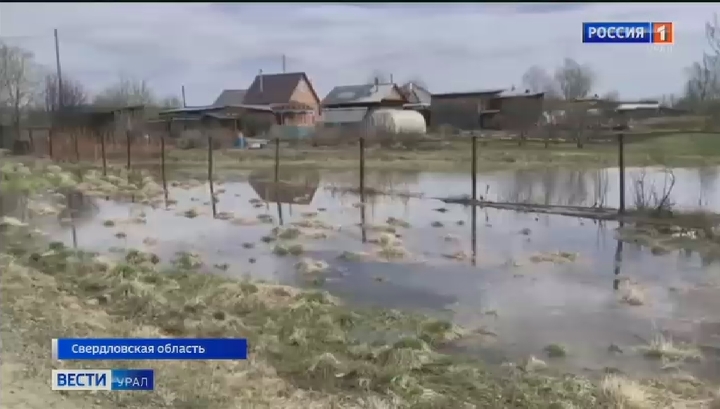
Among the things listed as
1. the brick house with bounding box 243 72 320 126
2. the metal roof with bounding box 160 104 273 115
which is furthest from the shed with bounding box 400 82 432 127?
the metal roof with bounding box 160 104 273 115

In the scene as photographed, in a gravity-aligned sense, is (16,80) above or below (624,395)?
above

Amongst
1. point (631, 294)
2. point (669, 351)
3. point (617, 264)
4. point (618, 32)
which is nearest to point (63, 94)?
point (618, 32)

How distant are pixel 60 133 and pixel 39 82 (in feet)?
3.57

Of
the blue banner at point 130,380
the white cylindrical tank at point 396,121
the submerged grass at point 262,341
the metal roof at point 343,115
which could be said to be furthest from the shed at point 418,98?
the blue banner at point 130,380

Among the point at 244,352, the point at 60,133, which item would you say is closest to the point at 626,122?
the point at 244,352

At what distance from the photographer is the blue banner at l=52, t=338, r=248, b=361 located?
225 centimetres

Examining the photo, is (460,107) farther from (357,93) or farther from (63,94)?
(63,94)

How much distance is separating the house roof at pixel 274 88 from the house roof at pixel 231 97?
0.03 metres

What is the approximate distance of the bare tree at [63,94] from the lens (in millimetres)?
2858

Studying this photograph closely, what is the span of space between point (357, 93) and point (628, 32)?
4.33ft

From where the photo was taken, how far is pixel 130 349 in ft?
7.36

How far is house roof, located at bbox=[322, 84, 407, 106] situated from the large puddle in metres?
1.14

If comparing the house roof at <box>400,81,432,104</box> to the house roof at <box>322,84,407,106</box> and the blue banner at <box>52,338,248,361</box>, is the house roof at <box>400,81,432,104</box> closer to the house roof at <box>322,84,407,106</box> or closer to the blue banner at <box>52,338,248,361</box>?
the house roof at <box>322,84,407,106</box>

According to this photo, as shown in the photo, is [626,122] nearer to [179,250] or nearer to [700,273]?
[700,273]
